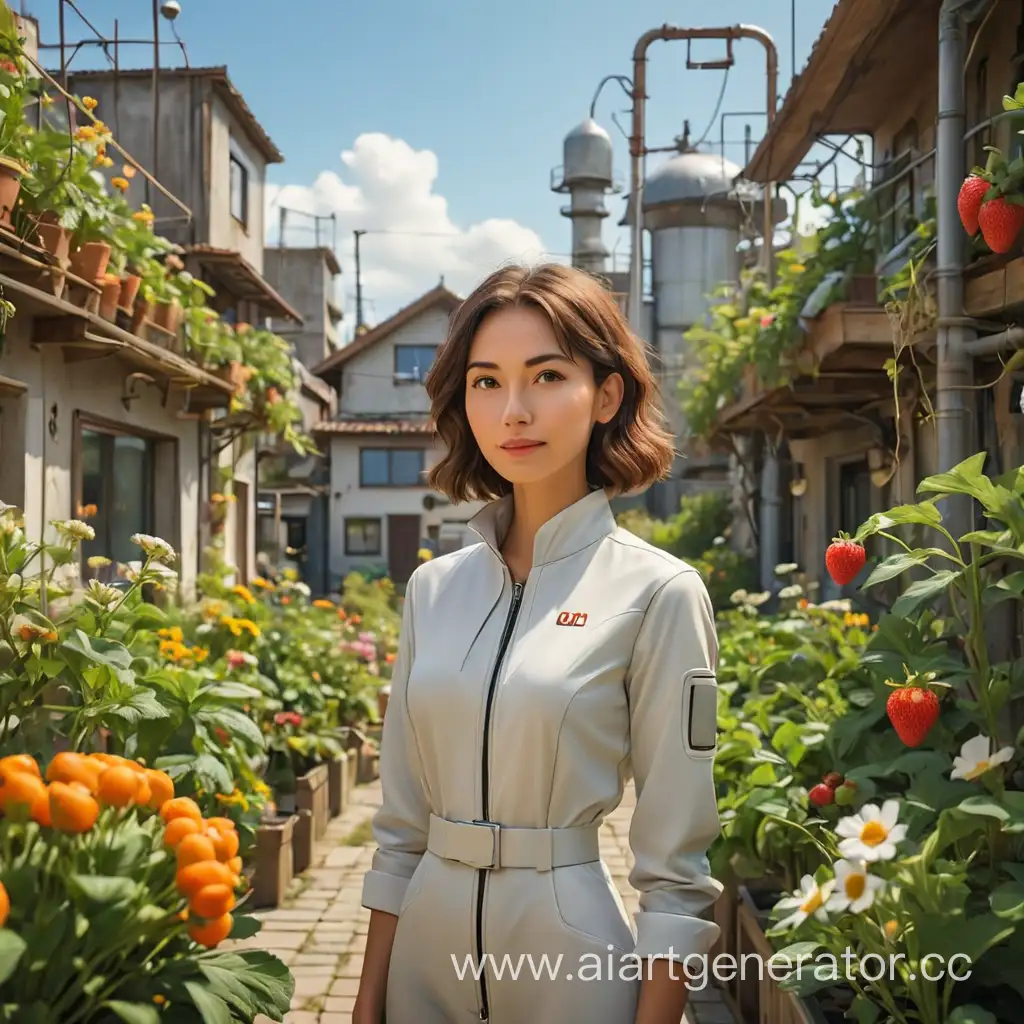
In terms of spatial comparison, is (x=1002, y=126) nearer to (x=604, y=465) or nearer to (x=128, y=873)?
(x=604, y=465)

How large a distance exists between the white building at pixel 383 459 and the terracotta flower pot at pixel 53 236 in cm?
2171

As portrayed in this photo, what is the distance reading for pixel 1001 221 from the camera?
10.9ft

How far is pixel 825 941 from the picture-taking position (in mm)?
2203

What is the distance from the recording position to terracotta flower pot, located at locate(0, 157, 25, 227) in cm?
420

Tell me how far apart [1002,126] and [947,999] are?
4.24 meters

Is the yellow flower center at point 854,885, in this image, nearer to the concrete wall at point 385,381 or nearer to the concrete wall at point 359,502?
the concrete wall at point 359,502

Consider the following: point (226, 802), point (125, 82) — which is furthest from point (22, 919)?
point (125, 82)

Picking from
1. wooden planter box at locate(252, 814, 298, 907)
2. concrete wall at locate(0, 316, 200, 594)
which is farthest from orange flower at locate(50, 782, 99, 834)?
wooden planter box at locate(252, 814, 298, 907)

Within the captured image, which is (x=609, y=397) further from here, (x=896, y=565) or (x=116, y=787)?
(x=116, y=787)

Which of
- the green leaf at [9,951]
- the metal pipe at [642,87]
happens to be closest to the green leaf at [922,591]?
the green leaf at [9,951]

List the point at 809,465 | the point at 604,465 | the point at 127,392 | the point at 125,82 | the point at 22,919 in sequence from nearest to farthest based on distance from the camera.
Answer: the point at 22,919, the point at 604,465, the point at 127,392, the point at 809,465, the point at 125,82

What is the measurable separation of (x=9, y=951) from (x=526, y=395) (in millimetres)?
1075

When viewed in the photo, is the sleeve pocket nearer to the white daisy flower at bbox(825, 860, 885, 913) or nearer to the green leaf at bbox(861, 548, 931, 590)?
the white daisy flower at bbox(825, 860, 885, 913)

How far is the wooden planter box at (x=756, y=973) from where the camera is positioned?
3.12 metres
